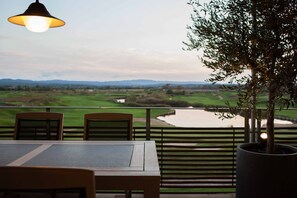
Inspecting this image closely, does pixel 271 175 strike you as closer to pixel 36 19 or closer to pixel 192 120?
pixel 192 120

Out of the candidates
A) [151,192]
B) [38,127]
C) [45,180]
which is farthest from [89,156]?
[38,127]

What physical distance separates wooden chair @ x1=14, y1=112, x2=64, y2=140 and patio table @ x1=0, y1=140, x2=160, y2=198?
396 mm

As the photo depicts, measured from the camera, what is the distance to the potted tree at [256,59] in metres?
2.42

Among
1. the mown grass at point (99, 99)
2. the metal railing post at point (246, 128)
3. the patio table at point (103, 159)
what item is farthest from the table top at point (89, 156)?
the metal railing post at point (246, 128)

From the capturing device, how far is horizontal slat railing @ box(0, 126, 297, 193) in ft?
11.9

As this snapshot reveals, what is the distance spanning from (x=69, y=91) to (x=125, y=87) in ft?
3.41

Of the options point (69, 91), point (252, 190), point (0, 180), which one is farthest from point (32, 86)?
point (0, 180)

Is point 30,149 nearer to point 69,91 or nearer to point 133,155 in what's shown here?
point 133,155

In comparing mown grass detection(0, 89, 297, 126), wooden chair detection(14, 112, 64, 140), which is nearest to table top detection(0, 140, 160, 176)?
wooden chair detection(14, 112, 64, 140)

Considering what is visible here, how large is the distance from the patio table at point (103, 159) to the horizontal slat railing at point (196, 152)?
1.27m

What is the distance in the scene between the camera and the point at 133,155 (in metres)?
2.02

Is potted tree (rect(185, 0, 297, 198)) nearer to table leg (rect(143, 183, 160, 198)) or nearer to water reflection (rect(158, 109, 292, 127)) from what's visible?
water reflection (rect(158, 109, 292, 127))

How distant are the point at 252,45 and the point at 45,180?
7.10 ft

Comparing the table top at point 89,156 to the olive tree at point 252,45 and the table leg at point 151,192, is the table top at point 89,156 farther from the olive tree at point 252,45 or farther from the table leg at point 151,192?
the olive tree at point 252,45
